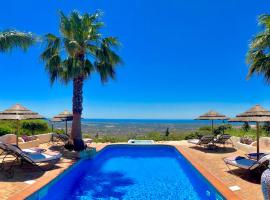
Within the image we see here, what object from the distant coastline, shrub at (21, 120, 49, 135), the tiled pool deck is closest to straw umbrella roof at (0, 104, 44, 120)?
the tiled pool deck

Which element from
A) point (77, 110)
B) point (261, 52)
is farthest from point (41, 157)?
point (261, 52)

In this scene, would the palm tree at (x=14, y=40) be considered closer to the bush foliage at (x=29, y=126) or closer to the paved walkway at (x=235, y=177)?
the bush foliage at (x=29, y=126)

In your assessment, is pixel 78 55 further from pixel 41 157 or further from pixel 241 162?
pixel 241 162

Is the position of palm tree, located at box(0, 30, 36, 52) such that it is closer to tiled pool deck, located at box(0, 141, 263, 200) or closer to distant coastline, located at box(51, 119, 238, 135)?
tiled pool deck, located at box(0, 141, 263, 200)

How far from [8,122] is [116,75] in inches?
353

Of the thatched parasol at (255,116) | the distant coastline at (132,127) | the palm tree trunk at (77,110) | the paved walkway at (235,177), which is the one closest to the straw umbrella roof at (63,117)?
the palm tree trunk at (77,110)

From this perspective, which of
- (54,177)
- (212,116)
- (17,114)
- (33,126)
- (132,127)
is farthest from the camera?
(132,127)

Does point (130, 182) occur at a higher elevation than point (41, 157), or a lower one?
lower

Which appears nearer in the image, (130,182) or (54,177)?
(54,177)

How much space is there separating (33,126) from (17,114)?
10012mm

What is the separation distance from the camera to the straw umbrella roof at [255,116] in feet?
30.1

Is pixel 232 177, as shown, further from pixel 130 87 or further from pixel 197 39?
pixel 130 87

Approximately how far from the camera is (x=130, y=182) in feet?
30.4

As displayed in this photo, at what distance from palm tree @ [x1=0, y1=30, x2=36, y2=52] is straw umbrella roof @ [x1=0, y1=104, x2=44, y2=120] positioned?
2.40 metres
